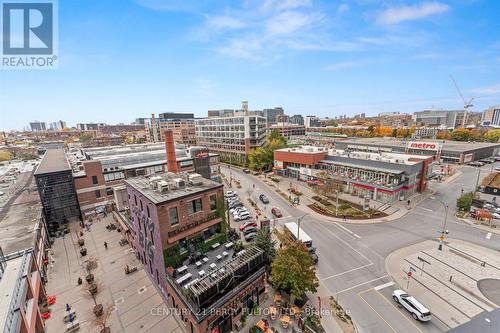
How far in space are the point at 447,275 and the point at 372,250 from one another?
8.59 metres

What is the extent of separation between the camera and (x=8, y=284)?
19.6 metres

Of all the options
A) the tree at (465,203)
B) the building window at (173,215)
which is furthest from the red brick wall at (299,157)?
the building window at (173,215)

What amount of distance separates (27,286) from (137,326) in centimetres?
1085

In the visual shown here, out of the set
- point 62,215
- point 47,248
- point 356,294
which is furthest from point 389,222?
point 62,215

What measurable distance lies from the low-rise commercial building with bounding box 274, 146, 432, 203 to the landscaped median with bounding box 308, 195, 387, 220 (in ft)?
22.5

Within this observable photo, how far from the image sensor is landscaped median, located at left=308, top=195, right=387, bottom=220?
43.7 metres

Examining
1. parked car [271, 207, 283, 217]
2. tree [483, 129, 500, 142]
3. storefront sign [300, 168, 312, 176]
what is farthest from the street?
tree [483, 129, 500, 142]

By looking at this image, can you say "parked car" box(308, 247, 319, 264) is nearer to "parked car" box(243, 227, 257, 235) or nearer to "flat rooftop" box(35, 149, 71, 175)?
"parked car" box(243, 227, 257, 235)

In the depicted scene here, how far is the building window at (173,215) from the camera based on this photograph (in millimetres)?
23845

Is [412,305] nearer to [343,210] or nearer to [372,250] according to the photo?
[372,250]

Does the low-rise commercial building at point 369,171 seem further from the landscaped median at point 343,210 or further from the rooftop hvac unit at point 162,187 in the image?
the rooftop hvac unit at point 162,187

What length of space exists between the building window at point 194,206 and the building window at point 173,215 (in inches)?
66.1

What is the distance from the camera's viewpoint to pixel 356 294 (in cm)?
2525

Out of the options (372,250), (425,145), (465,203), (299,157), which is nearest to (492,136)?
Result: (425,145)
